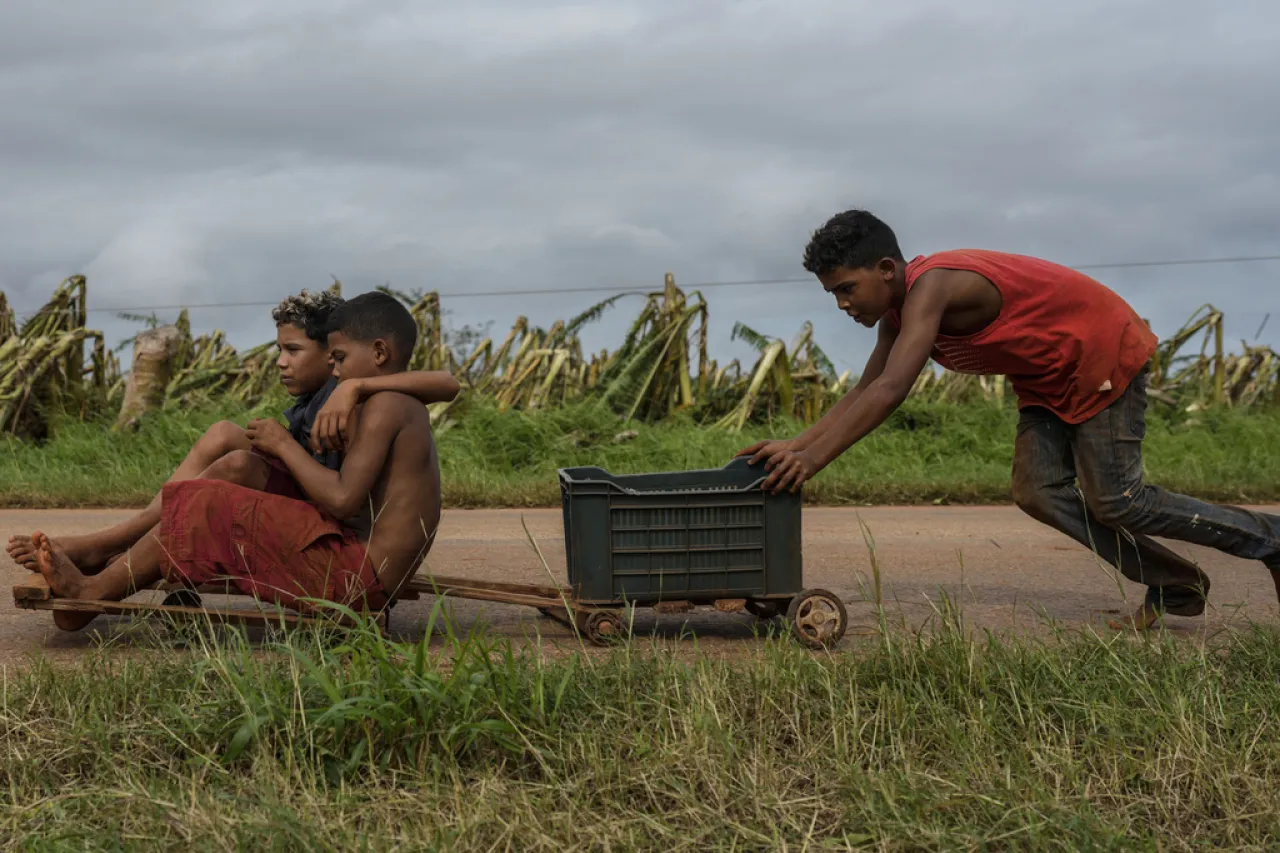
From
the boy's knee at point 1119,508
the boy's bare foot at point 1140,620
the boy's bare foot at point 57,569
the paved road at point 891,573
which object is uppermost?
the boy's knee at point 1119,508

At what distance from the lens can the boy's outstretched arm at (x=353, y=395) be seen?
13.2 ft

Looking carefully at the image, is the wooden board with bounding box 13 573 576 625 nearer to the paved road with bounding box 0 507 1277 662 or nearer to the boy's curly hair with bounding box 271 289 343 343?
the paved road with bounding box 0 507 1277 662

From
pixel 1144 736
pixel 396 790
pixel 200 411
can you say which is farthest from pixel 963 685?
pixel 200 411

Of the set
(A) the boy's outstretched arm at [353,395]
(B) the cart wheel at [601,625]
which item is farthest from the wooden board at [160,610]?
(B) the cart wheel at [601,625]

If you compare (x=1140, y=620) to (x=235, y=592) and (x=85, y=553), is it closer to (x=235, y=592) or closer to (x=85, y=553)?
(x=235, y=592)

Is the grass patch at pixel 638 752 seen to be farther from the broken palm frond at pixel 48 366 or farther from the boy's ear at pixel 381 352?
the broken palm frond at pixel 48 366

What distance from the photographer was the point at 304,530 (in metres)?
4.08

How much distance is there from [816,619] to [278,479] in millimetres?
2045

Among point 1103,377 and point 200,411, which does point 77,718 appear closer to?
point 1103,377

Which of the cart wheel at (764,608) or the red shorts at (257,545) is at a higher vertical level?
the red shorts at (257,545)

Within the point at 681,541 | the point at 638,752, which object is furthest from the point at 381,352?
the point at 638,752

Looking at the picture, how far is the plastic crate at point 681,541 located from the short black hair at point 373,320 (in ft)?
2.51

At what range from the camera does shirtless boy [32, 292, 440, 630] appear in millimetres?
4039

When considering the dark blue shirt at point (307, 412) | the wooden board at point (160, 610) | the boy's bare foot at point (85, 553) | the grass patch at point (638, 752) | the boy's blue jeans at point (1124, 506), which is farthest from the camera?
the dark blue shirt at point (307, 412)
